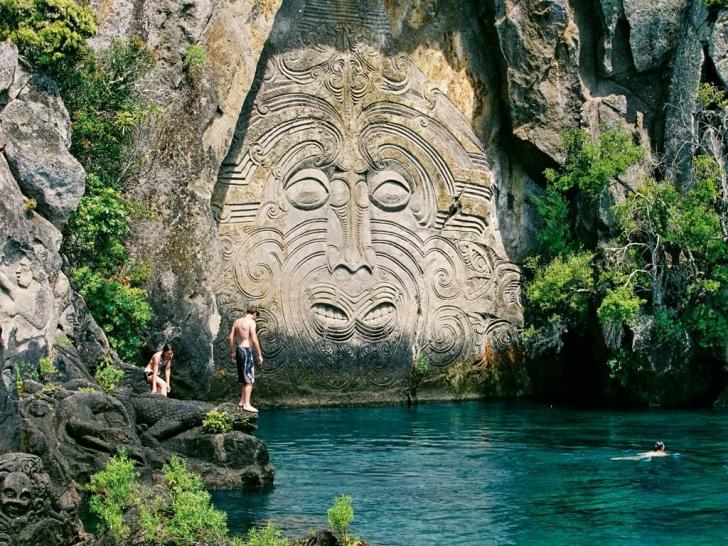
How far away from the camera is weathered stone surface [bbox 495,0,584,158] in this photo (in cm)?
2411

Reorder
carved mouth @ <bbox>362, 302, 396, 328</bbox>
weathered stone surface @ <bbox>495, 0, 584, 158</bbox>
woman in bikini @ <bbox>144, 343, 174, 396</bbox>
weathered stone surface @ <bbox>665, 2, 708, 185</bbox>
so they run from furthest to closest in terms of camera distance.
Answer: carved mouth @ <bbox>362, 302, 396, 328</bbox> < weathered stone surface @ <bbox>495, 0, 584, 158</bbox> < weathered stone surface @ <bbox>665, 2, 708, 185</bbox> < woman in bikini @ <bbox>144, 343, 174, 396</bbox>

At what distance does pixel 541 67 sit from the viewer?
79.7 ft

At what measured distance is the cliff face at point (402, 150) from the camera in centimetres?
2350

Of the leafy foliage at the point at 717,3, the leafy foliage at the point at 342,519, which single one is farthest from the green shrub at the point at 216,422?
the leafy foliage at the point at 717,3

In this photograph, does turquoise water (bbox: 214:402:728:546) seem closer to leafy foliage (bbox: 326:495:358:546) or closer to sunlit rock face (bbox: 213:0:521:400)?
leafy foliage (bbox: 326:495:358:546)

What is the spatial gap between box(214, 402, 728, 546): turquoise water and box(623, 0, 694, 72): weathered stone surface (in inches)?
261

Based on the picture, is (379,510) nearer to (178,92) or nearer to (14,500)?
(14,500)

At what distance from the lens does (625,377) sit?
23.8 m

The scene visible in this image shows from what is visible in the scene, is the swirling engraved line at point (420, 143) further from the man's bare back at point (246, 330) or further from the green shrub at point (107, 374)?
the green shrub at point (107, 374)

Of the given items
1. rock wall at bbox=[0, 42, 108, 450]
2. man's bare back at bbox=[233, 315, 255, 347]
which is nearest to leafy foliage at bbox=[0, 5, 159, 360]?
rock wall at bbox=[0, 42, 108, 450]

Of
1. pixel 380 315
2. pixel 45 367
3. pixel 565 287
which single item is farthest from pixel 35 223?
pixel 565 287

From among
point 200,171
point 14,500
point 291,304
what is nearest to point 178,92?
point 200,171

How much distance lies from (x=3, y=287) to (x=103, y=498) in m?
3.27

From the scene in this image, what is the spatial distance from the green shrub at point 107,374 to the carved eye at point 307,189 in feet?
22.8
